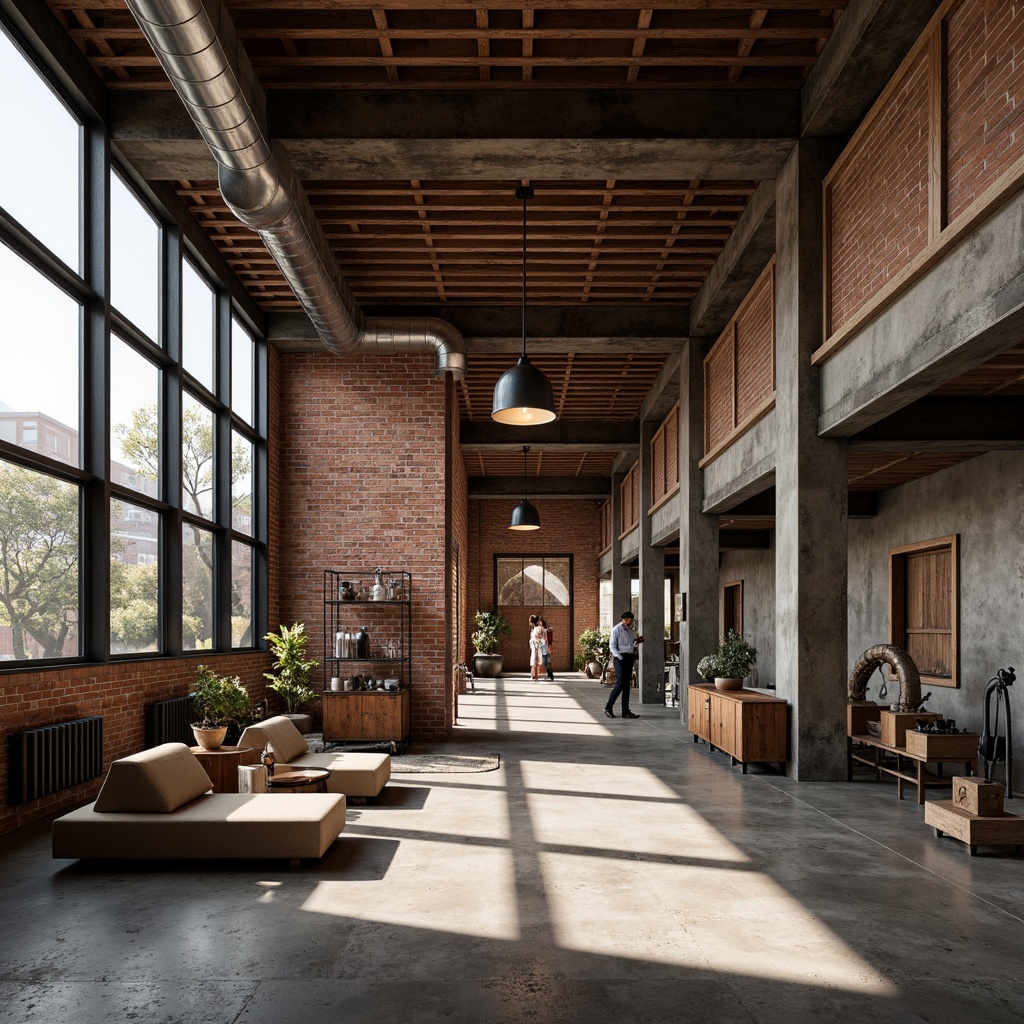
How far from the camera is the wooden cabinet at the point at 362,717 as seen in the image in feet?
33.9

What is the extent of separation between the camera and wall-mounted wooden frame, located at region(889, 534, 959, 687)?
34.3 feet

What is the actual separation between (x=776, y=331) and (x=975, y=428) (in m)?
1.88

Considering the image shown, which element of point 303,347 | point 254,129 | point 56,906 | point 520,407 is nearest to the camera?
point 56,906

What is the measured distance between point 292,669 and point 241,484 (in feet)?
7.32

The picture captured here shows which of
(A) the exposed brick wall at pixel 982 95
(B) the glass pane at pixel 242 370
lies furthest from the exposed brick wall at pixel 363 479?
(A) the exposed brick wall at pixel 982 95

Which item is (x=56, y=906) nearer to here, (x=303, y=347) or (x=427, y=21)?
(x=427, y=21)

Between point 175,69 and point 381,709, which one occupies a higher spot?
point 175,69

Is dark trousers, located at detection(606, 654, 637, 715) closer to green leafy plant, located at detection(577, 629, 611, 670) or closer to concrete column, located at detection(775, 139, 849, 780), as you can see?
concrete column, located at detection(775, 139, 849, 780)

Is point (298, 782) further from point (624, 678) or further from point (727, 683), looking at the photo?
point (624, 678)

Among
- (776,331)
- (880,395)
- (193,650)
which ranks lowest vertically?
(193,650)

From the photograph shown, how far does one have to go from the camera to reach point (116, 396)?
7.82 metres

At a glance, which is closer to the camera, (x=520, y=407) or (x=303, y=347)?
(x=520, y=407)

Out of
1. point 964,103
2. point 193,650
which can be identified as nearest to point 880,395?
point 964,103

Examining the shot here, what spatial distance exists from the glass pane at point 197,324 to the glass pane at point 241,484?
967 millimetres
